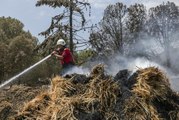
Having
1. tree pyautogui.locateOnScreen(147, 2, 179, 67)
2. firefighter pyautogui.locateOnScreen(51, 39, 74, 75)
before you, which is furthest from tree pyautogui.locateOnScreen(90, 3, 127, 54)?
firefighter pyautogui.locateOnScreen(51, 39, 74, 75)

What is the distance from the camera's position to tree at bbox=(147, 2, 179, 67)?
26.1m

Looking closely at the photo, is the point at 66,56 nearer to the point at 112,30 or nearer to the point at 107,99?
the point at 107,99

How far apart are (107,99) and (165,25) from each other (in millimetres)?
24021

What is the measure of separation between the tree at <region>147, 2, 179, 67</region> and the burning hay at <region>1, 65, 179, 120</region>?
1540 centimetres

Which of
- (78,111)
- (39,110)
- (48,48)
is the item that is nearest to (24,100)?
(39,110)

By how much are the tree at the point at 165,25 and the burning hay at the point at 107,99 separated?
1540cm

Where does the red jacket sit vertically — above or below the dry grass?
above

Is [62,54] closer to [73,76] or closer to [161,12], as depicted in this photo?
[73,76]

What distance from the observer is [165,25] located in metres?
31.0

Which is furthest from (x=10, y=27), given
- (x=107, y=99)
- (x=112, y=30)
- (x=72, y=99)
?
(x=107, y=99)

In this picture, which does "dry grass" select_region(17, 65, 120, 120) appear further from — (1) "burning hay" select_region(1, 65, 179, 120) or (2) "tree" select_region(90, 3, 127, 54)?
(2) "tree" select_region(90, 3, 127, 54)

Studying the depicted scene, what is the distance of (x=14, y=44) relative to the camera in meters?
46.2

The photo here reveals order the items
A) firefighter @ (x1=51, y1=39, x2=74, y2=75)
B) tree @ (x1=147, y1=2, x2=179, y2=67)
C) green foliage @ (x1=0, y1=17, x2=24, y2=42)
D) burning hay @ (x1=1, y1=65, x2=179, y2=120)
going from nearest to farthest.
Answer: burning hay @ (x1=1, y1=65, x2=179, y2=120)
firefighter @ (x1=51, y1=39, x2=74, y2=75)
tree @ (x1=147, y1=2, x2=179, y2=67)
green foliage @ (x1=0, y1=17, x2=24, y2=42)

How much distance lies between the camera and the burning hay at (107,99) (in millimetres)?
7375
